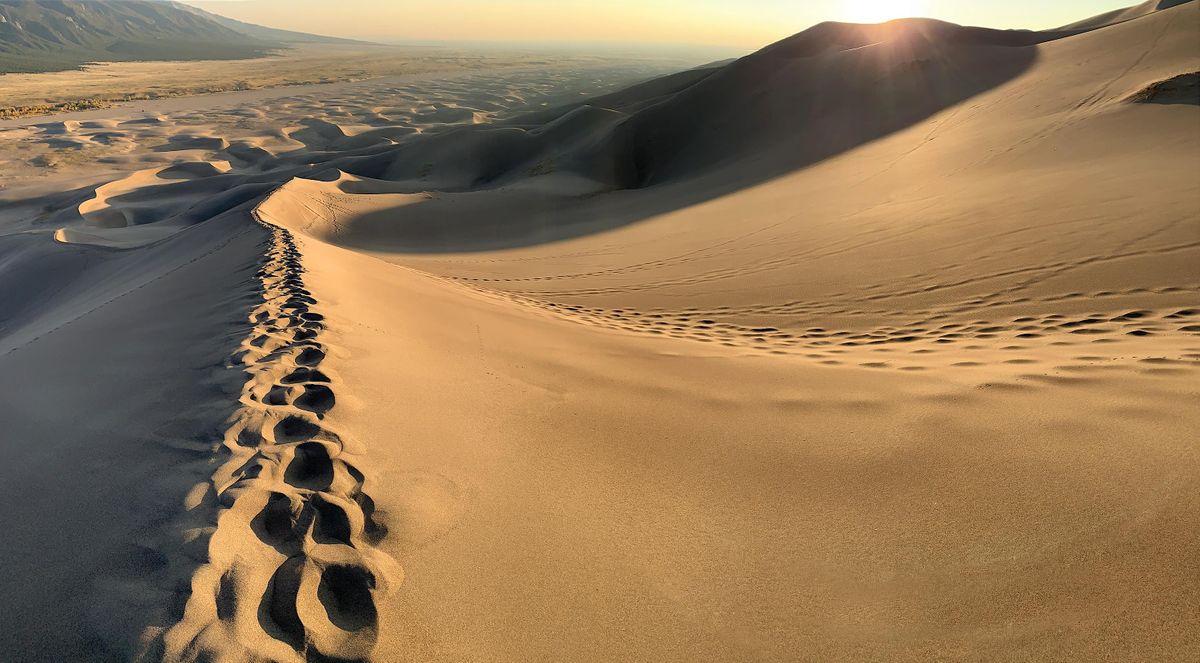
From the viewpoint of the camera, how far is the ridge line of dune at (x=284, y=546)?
150 cm

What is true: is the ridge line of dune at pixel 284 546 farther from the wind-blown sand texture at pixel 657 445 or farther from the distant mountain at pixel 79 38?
the distant mountain at pixel 79 38

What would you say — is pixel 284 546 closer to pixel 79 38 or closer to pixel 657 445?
pixel 657 445

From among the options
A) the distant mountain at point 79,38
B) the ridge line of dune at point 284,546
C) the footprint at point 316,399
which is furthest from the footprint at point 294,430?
the distant mountain at point 79,38

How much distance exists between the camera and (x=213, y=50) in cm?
11225

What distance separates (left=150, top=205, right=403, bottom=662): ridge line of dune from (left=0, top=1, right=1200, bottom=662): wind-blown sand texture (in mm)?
11

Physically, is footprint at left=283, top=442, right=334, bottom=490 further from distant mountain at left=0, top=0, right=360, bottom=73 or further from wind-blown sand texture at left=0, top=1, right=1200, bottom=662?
distant mountain at left=0, top=0, right=360, bottom=73

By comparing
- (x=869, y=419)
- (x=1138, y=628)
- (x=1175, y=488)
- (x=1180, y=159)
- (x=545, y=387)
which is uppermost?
(x=1180, y=159)

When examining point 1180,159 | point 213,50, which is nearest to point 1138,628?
point 1180,159

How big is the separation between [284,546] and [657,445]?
1.55 metres

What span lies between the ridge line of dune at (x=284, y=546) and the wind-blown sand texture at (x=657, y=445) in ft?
0.04

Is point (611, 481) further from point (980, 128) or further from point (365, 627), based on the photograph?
point (980, 128)

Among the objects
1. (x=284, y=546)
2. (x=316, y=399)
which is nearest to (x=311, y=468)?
(x=284, y=546)

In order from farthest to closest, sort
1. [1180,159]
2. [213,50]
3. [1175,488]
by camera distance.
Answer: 1. [213,50]
2. [1180,159]
3. [1175,488]

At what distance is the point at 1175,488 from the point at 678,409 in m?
1.95
